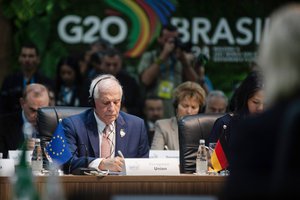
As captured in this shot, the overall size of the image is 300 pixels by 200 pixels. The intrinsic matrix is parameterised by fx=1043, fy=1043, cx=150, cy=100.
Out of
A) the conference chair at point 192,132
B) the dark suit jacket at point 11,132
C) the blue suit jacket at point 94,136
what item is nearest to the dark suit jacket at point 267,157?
the blue suit jacket at point 94,136

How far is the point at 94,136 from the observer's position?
7.62m

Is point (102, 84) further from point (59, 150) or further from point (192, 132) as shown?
point (192, 132)

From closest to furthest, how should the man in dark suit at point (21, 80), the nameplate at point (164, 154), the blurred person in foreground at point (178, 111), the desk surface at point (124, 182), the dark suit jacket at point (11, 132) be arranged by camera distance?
the desk surface at point (124, 182) < the nameplate at point (164, 154) < the dark suit jacket at point (11, 132) < the blurred person in foreground at point (178, 111) < the man in dark suit at point (21, 80)

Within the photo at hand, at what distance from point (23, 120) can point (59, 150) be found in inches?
81.9

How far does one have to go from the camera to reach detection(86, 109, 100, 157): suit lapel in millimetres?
7596

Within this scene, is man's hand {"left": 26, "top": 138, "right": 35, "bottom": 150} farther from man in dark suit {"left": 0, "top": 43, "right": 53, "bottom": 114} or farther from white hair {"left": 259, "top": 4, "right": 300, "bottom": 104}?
white hair {"left": 259, "top": 4, "right": 300, "bottom": 104}

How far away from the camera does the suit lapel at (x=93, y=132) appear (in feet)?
24.9

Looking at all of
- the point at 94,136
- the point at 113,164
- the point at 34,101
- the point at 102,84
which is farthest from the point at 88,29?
the point at 113,164

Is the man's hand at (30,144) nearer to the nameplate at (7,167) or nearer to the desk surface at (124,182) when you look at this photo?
the nameplate at (7,167)

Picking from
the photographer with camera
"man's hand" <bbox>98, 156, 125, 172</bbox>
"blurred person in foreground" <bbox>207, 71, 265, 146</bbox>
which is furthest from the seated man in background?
"man's hand" <bbox>98, 156, 125, 172</bbox>

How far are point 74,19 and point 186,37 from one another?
1.39 m

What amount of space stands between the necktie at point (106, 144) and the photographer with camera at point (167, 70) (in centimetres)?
444

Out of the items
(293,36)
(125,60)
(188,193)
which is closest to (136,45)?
(125,60)

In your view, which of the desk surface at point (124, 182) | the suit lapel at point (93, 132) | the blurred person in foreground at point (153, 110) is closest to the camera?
the desk surface at point (124, 182)
